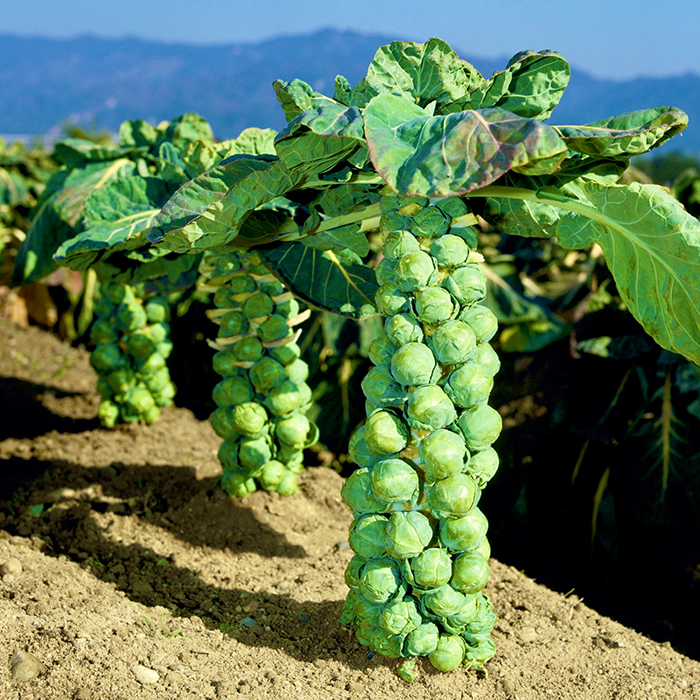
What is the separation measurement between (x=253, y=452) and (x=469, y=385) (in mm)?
1442

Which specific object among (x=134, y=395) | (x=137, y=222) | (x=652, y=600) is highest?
(x=137, y=222)

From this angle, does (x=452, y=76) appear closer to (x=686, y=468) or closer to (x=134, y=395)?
(x=686, y=468)

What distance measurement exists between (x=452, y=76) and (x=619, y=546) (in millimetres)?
2772

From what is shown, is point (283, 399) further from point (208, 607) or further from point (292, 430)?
point (208, 607)

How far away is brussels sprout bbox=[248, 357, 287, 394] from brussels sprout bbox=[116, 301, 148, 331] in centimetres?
133

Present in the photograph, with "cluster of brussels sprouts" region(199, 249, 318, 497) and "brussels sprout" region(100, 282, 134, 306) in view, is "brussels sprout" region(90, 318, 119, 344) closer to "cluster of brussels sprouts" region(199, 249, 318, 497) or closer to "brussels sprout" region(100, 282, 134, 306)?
"brussels sprout" region(100, 282, 134, 306)

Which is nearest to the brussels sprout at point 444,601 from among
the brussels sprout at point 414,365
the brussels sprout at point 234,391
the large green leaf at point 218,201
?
the brussels sprout at point 414,365

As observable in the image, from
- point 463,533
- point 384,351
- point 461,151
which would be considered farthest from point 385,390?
point 461,151

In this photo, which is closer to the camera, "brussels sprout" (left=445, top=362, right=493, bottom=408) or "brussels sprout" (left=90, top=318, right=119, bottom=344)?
"brussels sprout" (left=445, top=362, right=493, bottom=408)

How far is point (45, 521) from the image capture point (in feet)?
9.88

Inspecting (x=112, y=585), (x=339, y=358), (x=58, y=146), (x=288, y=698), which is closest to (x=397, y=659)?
(x=288, y=698)

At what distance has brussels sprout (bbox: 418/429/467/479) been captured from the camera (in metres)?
1.74

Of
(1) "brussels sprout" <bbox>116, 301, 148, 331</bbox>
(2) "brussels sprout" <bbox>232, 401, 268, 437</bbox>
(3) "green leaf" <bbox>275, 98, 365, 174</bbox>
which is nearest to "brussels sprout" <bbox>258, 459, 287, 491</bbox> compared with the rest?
(2) "brussels sprout" <bbox>232, 401, 268, 437</bbox>

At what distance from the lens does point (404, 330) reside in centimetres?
181
